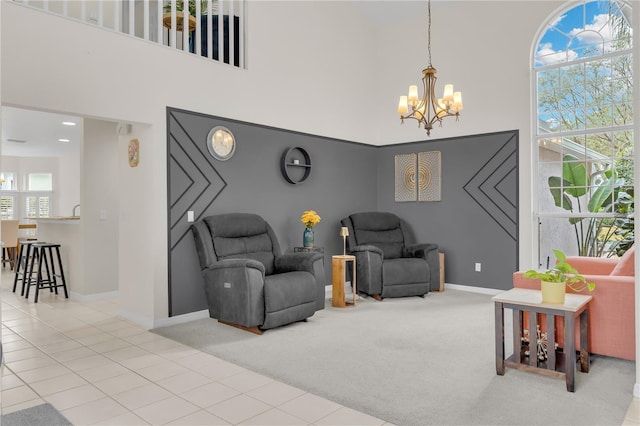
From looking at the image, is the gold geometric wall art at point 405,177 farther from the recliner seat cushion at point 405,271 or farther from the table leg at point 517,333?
the table leg at point 517,333

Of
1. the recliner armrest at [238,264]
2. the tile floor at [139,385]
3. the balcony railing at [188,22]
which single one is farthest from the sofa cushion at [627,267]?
the balcony railing at [188,22]

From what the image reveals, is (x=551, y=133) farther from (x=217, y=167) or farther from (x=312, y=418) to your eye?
(x=312, y=418)

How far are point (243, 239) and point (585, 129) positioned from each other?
13.4 ft

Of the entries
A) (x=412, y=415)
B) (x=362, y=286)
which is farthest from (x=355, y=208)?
(x=412, y=415)

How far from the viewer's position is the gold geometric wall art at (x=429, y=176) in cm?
608

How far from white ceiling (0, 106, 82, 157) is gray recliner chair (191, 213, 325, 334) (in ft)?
10.1

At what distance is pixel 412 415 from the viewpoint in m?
2.32

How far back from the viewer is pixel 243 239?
448 cm

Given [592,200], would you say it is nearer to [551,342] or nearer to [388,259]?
[388,259]

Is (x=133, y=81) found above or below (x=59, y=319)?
above

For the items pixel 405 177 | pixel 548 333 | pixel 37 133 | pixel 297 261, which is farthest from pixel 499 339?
pixel 37 133

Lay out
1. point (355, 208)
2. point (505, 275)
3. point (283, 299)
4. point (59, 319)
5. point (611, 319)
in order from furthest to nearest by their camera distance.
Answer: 1. point (355, 208)
2. point (505, 275)
3. point (59, 319)
4. point (283, 299)
5. point (611, 319)

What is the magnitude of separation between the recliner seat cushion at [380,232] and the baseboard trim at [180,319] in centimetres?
218

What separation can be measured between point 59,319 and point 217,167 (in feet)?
7.27
